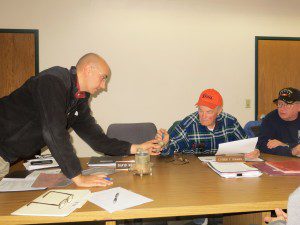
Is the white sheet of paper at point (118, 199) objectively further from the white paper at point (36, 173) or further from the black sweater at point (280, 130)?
the black sweater at point (280, 130)

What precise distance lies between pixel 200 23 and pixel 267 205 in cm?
318

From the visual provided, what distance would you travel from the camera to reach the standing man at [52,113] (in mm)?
1590

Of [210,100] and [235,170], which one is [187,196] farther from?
[210,100]

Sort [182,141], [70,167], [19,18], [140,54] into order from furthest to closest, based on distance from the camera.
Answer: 1. [140,54]
2. [19,18]
3. [182,141]
4. [70,167]

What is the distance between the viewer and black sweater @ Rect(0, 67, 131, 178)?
1.59 metres

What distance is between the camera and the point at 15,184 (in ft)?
5.55

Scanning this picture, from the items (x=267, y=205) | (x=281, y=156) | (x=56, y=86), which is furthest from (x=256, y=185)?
(x=56, y=86)

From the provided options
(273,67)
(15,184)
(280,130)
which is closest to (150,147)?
(15,184)

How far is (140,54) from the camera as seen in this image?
397cm

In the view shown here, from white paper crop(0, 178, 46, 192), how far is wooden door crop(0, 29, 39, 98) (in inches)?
91.5

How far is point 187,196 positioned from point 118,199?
347 mm

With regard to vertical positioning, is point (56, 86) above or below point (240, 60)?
below

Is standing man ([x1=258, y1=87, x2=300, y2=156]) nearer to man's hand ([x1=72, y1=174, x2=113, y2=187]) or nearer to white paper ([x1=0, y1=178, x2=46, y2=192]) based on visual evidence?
man's hand ([x1=72, y1=174, x2=113, y2=187])

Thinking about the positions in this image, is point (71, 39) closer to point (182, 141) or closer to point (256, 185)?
point (182, 141)
